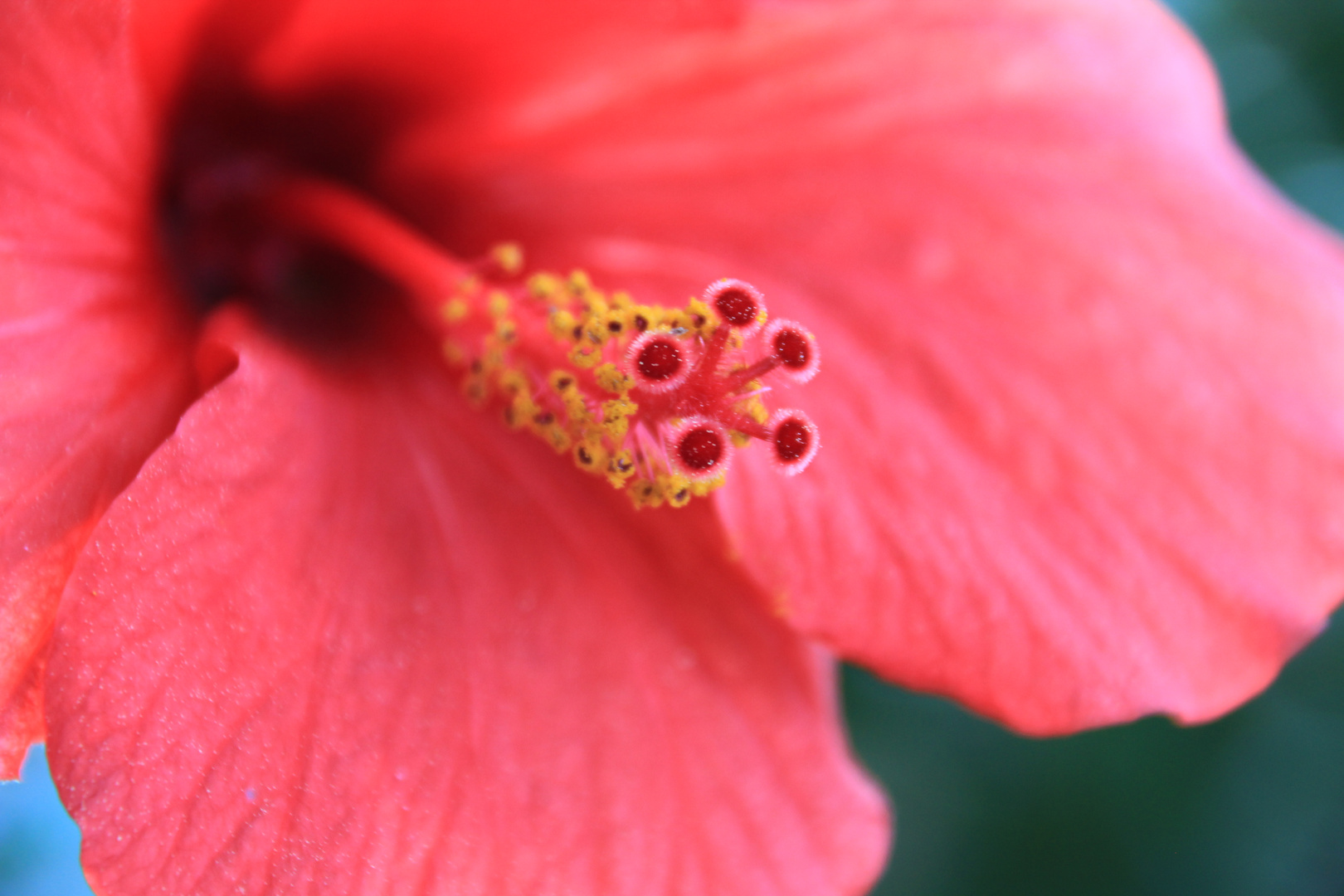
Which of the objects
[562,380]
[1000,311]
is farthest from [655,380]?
[1000,311]

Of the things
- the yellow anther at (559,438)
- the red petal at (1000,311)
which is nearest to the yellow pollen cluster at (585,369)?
the yellow anther at (559,438)

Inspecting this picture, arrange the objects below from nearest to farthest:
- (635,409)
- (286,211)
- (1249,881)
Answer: (635,409) → (286,211) → (1249,881)

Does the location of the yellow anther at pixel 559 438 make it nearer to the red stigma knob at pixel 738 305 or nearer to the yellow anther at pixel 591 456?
the yellow anther at pixel 591 456

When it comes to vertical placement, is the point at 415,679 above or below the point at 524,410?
below

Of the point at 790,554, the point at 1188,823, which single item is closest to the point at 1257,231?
the point at 790,554

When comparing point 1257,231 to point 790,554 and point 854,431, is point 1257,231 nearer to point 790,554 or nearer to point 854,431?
point 854,431

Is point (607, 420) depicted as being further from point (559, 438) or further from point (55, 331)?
point (55, 331)

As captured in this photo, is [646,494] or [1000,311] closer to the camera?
[646,494]
